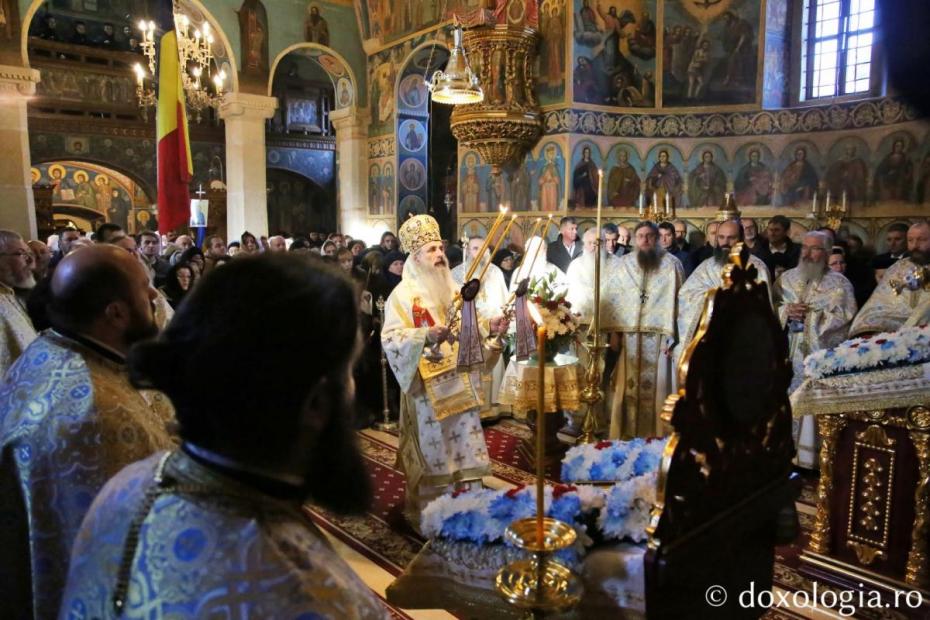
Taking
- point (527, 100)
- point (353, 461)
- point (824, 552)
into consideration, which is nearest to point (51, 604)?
point (353, 461)

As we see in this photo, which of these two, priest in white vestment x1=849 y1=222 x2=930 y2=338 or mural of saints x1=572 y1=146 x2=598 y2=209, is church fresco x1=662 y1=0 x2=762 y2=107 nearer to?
mural of saints x1=572 y1=146 x2=598 y2=209

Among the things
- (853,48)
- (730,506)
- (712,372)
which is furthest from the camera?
(853,48)

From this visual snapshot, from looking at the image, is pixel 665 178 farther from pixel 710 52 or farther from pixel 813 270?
pixel 813 270

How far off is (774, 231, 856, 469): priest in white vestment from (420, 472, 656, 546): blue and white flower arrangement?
3.70m

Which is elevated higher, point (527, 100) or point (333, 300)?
point (527, 100)

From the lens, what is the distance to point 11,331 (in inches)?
139

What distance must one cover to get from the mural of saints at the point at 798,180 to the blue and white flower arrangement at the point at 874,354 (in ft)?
21.8

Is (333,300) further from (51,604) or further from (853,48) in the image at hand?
(853,48)

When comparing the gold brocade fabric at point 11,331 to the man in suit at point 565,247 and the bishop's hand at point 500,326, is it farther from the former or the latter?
the man in suit at point 565,247

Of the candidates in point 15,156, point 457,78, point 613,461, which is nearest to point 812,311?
point 613,461

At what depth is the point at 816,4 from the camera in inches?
384

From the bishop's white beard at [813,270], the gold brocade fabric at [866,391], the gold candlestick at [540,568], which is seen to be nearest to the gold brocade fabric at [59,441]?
the gold candlestick at [540,568]

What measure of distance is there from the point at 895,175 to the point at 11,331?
939 centimetres

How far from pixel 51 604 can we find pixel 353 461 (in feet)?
3.87
